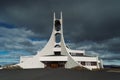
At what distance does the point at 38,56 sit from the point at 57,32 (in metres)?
13.1

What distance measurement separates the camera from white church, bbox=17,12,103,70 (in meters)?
77.0

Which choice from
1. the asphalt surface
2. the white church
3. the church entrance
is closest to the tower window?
the white church

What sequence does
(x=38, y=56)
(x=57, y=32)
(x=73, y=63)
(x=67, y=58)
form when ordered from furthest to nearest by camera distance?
(x=57, y=32) < (x=38, y=56) < (x=67, y=58) < (x=73, y=63)

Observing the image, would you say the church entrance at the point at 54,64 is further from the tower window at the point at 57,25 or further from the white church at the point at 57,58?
the tower window at the point at 57,25

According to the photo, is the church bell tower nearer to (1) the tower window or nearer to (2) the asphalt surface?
(1) the tower window

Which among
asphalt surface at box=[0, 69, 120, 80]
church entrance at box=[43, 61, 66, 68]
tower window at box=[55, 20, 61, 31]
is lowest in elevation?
asphalt surface at box=[0, 69, 120, 80]

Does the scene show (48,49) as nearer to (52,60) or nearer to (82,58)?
(52,60)

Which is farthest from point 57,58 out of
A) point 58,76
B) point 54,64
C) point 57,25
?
point 58,76

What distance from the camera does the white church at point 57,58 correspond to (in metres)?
77.0

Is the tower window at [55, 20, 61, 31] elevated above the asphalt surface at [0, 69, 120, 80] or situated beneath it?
elevated above

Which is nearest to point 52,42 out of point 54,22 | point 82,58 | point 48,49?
point 48,49

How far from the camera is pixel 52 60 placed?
79062 mm

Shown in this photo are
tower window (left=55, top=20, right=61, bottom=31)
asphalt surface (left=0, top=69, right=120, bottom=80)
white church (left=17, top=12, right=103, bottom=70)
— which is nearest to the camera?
asphalt surface (left=0, top=69, right=120, bottom=80)

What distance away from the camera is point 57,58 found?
258 ft
